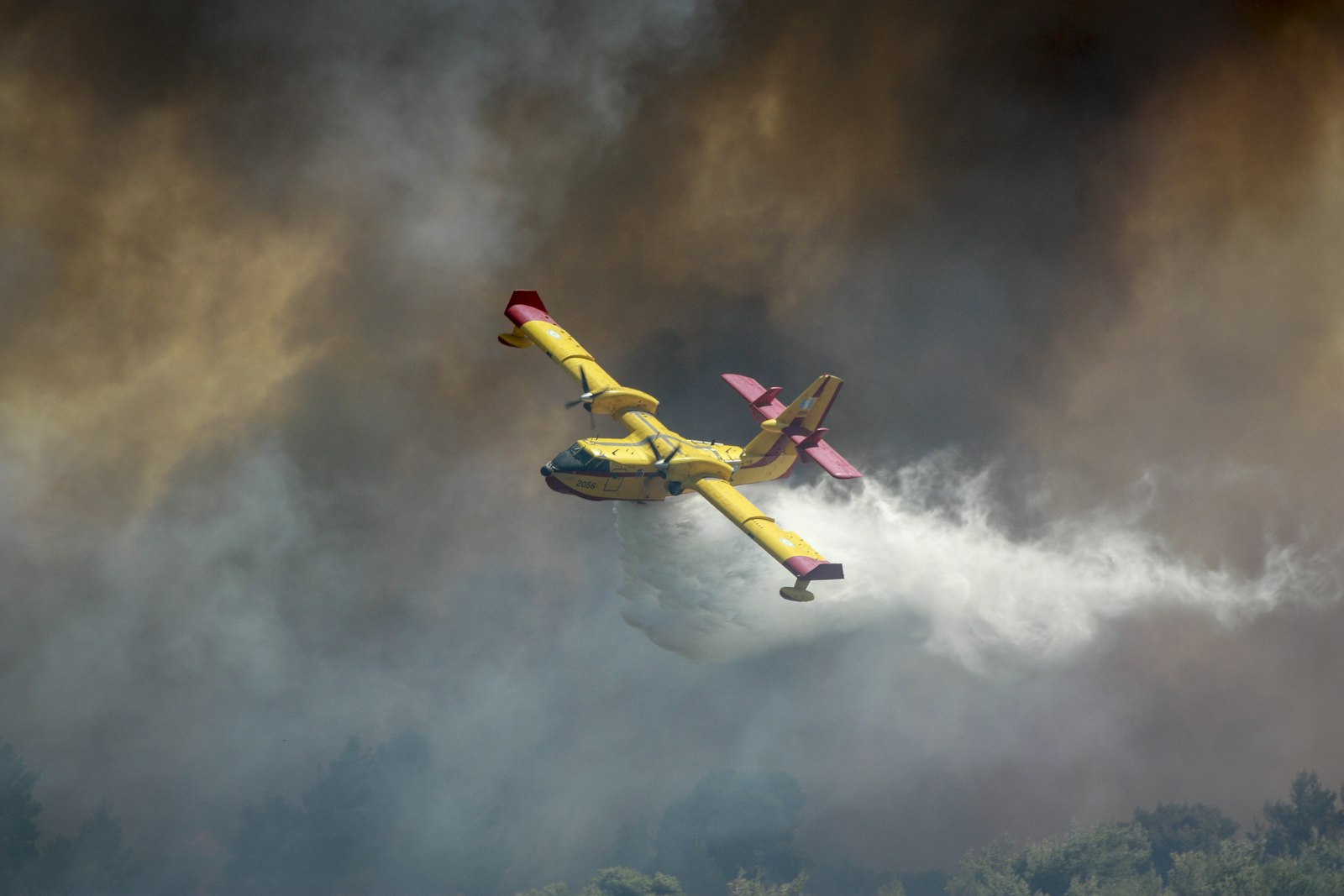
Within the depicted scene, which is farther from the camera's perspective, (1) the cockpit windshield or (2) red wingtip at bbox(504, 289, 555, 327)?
(2) red wingtip at bbox(504, 289, 555, 327)

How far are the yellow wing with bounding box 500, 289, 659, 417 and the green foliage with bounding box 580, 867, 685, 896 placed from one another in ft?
135

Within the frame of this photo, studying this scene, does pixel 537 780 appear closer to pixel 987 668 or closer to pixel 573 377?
pixel 987 668

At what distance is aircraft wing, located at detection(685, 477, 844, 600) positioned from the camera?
4234 cm

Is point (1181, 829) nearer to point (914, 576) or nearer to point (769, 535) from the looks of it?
point (914, 576)

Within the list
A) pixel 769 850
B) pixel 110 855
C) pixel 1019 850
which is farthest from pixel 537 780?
Result: pixel 1019 850

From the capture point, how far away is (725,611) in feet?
177

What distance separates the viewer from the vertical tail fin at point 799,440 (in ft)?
169

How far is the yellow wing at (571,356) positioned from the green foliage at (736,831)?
41.7 meters

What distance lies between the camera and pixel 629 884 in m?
80.6

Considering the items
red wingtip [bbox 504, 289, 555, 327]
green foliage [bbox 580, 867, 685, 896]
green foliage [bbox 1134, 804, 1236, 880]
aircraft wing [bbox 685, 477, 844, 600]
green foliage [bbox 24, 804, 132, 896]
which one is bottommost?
green foliage [bbox 24, 804, 132, 896]

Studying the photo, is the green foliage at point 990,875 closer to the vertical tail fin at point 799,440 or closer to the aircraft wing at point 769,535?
the vertical tail fin at point 799,440

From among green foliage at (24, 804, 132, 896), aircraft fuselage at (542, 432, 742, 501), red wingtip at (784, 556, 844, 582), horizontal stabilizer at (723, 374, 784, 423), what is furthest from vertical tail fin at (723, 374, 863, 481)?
green foliage at (24, 804, 132, 896)

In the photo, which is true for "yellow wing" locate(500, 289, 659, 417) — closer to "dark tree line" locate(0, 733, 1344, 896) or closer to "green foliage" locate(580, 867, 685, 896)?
"dark tree line" locate(0, 733, 1344, 896)

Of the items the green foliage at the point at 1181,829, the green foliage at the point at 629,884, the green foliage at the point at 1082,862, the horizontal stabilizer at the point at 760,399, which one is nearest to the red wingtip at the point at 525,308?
the horizontal stabilizer at the point at 760,399
